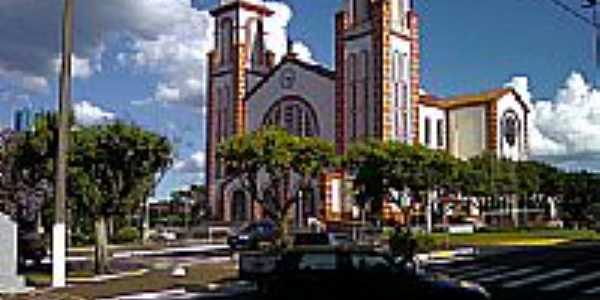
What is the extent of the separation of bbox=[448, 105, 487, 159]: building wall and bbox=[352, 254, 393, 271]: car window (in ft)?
223

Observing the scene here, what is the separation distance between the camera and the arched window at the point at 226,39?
86000 mm

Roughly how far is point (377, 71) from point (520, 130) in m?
20.5

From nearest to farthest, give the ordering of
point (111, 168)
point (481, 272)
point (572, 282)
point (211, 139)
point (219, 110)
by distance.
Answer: point (572, 282) < point (481, 272) < point (111, 168) < point (211, 139) < point (219, 110)

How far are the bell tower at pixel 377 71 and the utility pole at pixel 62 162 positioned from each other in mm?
50086

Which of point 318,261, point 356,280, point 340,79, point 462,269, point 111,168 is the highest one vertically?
point 340,79

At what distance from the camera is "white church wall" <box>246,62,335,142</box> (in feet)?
251

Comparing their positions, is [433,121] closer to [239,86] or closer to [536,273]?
[239,86]

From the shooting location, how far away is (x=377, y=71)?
2815 inches

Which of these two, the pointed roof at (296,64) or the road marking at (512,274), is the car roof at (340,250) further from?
the pointed roof at (296,64)

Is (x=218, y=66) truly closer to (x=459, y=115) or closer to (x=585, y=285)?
(x=459, y=115)

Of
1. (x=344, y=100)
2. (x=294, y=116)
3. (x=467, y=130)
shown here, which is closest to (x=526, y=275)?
(x=344, y=100)

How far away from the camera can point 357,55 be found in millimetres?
73875

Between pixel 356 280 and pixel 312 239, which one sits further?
pixel 312 239

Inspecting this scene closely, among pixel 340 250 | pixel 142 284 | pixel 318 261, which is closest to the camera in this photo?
pixel 340 250
